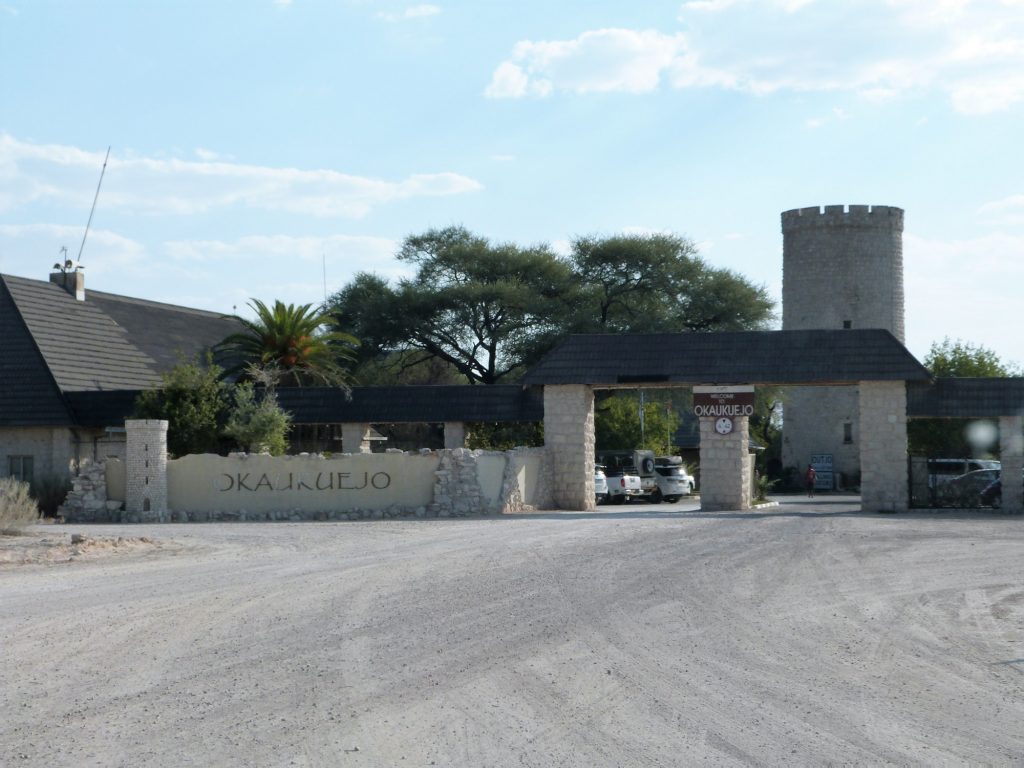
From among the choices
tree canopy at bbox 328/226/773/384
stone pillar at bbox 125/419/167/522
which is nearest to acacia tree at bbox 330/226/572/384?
tree canopy at bbox 328/226/773/384

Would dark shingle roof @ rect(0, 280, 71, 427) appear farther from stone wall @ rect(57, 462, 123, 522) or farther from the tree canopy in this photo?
the tree canopy

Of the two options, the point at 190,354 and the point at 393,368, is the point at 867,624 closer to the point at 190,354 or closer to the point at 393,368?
the point at 190,354

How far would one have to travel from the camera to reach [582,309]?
60.1 metres

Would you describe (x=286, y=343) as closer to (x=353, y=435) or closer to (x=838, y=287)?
(x=353, y=435)

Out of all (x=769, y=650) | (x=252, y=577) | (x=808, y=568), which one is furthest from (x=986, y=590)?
(x=252, y=577)

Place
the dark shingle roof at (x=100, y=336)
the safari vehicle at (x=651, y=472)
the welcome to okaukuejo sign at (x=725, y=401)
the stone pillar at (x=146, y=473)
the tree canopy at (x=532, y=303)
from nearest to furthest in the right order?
1. the stone pillar at (x=146, y=473)
2. the welcome to okaukuejo sign at (x=725, y=401)
3. the dark shingle roof at (x=100, y=336)
4. the safari vehicle at (x=651, y=472)
5. the tree canopy at (x=532, y=303)

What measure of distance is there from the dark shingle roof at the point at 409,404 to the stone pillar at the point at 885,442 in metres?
10.0

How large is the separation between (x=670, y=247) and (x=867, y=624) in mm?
49018

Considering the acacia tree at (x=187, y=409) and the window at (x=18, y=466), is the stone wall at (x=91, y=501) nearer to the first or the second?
the acacia tree at (x=187, y=409)

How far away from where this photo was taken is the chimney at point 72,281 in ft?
145

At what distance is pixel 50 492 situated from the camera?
35750 mm

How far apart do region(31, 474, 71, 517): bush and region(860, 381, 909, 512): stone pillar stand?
2246 centimetres

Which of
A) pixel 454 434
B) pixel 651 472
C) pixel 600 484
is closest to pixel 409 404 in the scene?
pixel 454 434

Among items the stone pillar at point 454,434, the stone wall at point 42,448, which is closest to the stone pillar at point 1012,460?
the stone pillar at point 454,434
